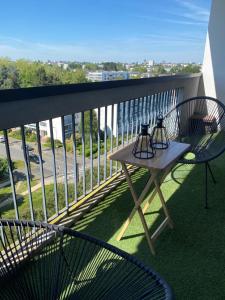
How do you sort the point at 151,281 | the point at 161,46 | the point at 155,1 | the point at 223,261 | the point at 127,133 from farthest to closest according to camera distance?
1. the point at 155,1
2. the point at 161,46
3. the point at 127,133
4. the point at 223,261
5. the point at 151,281

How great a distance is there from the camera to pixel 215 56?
4902mm

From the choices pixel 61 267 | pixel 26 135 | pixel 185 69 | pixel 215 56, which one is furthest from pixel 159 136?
pixel 215 56

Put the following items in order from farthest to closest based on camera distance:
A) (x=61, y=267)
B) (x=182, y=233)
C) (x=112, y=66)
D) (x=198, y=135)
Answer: (x=198, y=135)
(x=112, y=66)
(x=182, y=233)
(x=61, y=267)

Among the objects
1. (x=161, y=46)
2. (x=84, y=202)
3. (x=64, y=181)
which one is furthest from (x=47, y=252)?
(x=161, y=46)

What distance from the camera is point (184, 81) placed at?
4137mm

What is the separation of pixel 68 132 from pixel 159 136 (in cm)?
75

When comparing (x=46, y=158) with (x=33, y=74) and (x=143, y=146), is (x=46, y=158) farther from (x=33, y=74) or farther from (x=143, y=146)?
(x=143, y=146)

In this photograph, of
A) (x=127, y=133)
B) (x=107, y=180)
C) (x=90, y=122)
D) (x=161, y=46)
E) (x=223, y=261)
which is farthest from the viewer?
(x=161, y=46)

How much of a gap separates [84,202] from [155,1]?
674 cm

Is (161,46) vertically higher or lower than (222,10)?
lower

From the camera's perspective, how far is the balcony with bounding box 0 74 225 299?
1608 millimetres

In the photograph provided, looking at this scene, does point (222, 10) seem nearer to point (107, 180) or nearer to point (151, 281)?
point (107, 180)

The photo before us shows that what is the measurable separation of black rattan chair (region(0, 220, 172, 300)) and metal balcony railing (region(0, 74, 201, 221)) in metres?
0.59

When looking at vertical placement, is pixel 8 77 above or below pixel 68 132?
above
